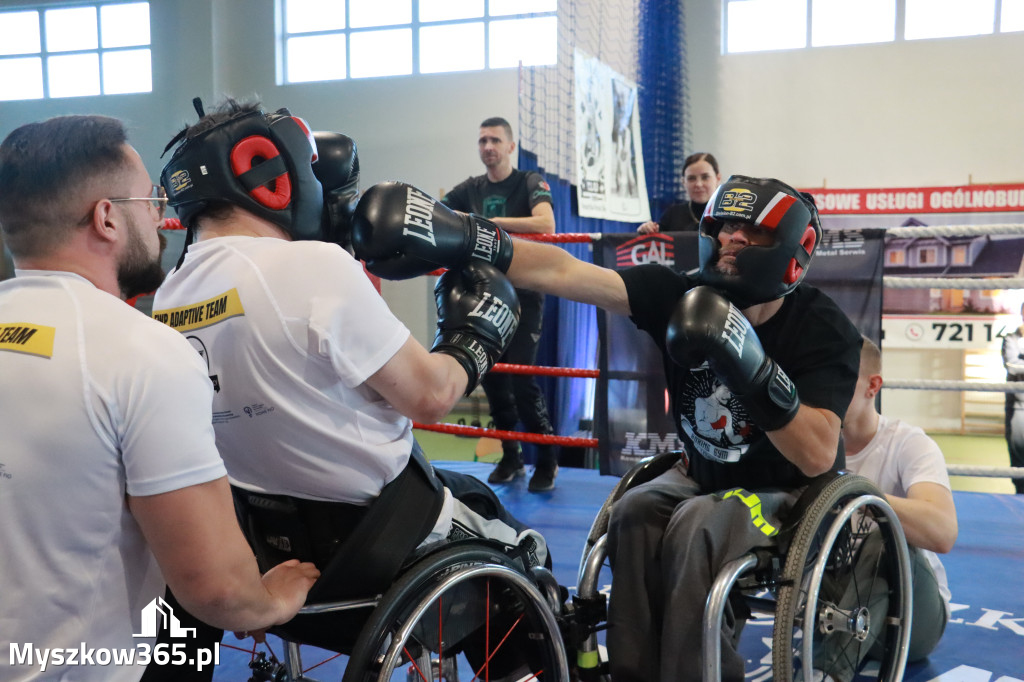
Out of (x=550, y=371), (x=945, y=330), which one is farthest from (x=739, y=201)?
(x=945, y=330)

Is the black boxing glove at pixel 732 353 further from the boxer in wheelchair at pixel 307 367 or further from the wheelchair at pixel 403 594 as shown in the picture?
the wheelchair at pixel 403 594

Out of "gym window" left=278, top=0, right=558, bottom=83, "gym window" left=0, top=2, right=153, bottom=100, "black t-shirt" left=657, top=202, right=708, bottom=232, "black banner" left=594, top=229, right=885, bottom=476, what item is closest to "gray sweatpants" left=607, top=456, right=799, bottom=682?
"black banner" left=594, top=229, right=885, bottom=476

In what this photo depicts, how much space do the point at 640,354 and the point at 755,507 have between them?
1.88 meters

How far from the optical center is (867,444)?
2.09 meters

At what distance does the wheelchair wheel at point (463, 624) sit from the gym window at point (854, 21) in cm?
688

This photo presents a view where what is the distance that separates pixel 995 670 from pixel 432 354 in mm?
1591

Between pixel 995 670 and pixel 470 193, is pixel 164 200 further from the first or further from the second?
pixel 470 193

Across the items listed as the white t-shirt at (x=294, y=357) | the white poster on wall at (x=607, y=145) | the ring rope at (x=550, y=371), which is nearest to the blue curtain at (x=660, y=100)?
the white poster on wall at (x=607, y=145)

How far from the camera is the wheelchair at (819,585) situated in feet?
4.45

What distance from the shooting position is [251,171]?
1203 mm

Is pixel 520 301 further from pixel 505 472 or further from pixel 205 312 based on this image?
pixel 205 312

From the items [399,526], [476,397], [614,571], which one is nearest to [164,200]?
[399,526]

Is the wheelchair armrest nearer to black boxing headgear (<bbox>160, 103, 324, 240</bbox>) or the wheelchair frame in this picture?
the wheelchair frame

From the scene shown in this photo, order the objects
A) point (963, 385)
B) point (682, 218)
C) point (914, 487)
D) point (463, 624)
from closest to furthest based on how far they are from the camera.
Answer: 1. point (463, 624)
2. point (914, 487)
3. point (963, 385)
4. point (682, 218)
